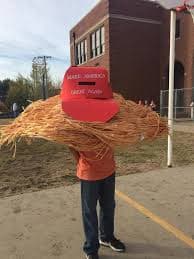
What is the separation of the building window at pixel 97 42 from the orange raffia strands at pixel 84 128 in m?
27.6

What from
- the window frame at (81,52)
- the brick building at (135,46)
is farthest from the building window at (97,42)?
the window frame at (81,52)

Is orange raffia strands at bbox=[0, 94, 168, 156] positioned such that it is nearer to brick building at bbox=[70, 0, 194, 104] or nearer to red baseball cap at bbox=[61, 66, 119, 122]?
red baseball cap at bbox=[61, 66, 119, 122]

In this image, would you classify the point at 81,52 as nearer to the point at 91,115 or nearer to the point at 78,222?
the point at 78,222

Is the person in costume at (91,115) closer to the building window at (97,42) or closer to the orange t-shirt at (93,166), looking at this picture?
the orange t-shirt at (93,166)

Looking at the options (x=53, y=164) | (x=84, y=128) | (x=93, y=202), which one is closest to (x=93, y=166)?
(x=93, y=202)

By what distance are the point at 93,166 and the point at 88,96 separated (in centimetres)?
65

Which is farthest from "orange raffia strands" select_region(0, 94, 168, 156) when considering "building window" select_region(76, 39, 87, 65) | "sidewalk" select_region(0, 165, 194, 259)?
"building window" select_region(76, 39, 87, 65)

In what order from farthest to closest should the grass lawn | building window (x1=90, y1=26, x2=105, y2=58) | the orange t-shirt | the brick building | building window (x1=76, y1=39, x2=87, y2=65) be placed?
building window (x1=76, y1=39, x2=87, y2=65)
building window (x1=90, y1=26, x2=105, y2=58)
the brick building
the grass lawn
the orange t-shirt

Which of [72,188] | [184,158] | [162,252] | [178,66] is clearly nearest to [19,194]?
[72,188]

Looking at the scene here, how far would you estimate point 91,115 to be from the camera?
3.09 metres

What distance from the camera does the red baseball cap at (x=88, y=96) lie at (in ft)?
10.2

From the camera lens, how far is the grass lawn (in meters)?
6.42

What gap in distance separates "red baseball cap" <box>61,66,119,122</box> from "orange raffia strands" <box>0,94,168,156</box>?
0.07m

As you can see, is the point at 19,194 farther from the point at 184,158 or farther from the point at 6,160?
the point at 184,158
